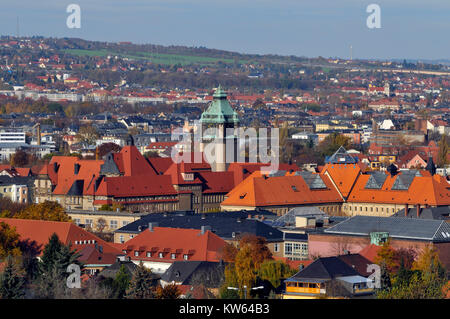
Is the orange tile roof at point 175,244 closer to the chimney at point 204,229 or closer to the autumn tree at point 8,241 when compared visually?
the chimney at point 204,229

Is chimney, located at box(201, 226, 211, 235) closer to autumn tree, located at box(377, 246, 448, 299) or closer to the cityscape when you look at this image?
the cityscape

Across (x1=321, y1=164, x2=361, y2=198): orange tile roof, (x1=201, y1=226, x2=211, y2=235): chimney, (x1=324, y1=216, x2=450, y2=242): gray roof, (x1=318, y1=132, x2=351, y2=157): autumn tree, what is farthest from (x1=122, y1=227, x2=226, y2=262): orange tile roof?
(x1=318, y1=132, x2=351, y2=157): autumn tree

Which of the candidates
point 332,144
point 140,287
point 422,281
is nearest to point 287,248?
point 422,281

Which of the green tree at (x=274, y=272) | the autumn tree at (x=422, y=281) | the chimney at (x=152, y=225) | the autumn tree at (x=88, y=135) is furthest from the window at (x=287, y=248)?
the autumn tree at (x=88, y=135)
